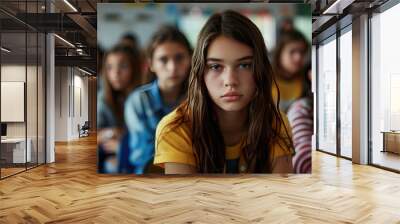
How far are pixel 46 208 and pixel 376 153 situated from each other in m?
6.43

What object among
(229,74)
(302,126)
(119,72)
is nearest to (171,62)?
(119,72)

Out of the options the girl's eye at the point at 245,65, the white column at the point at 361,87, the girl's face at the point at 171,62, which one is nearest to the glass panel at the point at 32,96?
the girl's face at the point at 171,62

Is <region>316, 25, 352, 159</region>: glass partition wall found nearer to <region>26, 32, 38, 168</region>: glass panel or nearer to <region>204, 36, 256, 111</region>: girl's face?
<region>204, 36, 256, 111</region>: girl's face

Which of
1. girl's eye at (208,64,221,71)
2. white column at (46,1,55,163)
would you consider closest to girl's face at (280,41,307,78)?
girl's eye at (208,64,221,71)

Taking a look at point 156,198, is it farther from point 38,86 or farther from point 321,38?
point 321,38

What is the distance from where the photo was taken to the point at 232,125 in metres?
5.77

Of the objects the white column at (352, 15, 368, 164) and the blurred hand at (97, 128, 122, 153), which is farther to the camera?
the white column at (352, 15, 368, 164)

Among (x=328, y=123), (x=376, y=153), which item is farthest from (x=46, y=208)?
(x=328, y=123)

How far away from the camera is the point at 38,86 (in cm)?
802

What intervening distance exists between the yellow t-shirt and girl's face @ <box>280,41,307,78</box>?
69 cm

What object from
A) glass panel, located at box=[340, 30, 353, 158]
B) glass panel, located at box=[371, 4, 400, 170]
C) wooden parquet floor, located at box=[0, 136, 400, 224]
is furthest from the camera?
glass panel, located at box=[340, 30, 353, 158]

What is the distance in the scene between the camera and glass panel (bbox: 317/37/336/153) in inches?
405

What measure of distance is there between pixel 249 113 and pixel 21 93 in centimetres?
428

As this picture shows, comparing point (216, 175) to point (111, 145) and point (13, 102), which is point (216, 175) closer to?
point (111, 145)
